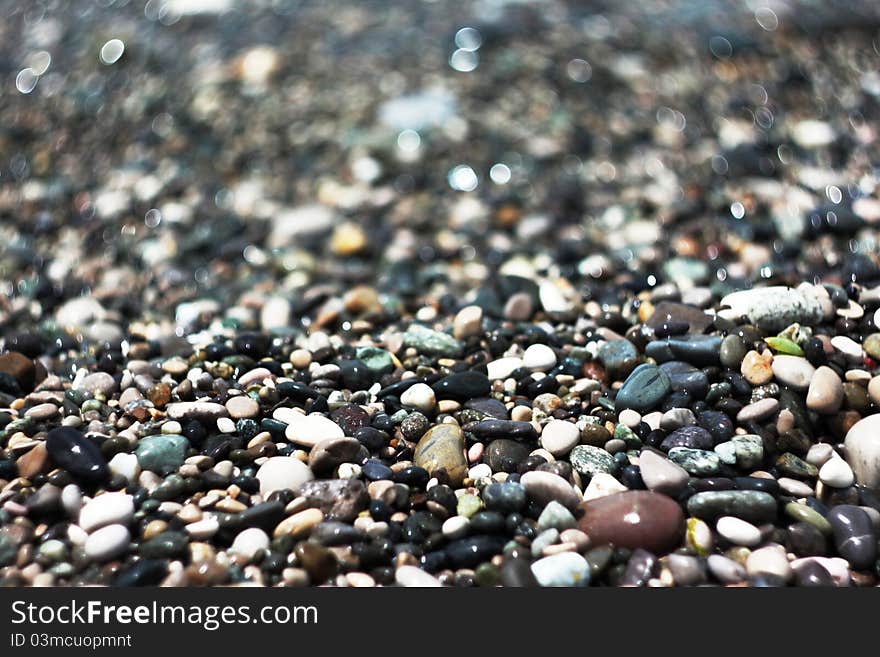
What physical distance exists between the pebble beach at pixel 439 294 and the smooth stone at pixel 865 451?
0.04 ft

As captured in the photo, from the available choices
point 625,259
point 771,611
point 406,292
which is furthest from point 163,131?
point 771,611

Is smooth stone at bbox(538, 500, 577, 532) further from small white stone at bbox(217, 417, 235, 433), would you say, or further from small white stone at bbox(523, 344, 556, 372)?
small white stone at bbox(217, 417, 235, 433)

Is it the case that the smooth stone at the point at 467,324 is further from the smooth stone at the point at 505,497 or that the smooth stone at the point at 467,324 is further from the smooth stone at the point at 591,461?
the smooth stone at the point at 505,497

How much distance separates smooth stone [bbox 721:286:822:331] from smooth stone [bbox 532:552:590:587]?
1.38 m

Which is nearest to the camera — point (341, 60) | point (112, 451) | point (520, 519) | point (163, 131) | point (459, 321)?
point (520, 519)

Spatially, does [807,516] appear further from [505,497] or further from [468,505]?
[468,505]

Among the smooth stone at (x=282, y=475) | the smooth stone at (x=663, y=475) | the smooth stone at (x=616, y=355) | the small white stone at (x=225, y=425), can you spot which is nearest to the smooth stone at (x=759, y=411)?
the smooth stone at (x=663, y=475)

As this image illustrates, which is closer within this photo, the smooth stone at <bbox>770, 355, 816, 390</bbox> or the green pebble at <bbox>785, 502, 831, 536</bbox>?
the green pebble at <bbox>785, 502, 831, 536</bbox>

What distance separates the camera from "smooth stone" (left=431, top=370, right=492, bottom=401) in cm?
281

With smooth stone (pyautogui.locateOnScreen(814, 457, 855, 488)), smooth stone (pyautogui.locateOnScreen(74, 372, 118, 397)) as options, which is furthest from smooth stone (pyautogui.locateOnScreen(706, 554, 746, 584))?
smooth stone (pyautogui.locateOnScreen(74, 372, 118, 397))

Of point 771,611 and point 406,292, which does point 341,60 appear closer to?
point 406,292

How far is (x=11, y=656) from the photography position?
2057mm

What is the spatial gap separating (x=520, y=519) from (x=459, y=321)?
1.13 m

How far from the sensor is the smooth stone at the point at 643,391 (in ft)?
8.92
